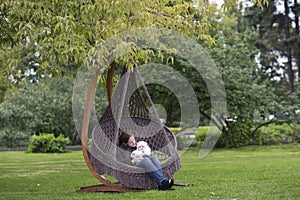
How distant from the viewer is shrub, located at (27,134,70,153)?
661 inches

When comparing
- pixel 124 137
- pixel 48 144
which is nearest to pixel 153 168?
pixel 124 137

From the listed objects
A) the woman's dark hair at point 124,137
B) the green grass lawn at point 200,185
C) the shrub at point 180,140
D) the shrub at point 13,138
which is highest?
the woman's dark hair at point 124,137

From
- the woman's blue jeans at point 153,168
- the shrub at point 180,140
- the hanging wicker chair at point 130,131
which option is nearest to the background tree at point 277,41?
the shrub at point 180,140

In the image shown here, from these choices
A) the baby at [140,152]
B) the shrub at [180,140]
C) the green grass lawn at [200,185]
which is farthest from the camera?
the shrub at [180,140]

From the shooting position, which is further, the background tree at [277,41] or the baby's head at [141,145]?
the background tree at [277,41]

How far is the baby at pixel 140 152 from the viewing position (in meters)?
6.02

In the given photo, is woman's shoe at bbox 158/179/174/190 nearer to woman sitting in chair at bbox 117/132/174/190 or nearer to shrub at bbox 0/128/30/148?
woman sitting in chair at bbox 117/132/174/190

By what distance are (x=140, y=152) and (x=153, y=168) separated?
1.50 feet

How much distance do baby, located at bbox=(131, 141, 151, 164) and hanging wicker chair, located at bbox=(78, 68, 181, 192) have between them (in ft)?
0.77

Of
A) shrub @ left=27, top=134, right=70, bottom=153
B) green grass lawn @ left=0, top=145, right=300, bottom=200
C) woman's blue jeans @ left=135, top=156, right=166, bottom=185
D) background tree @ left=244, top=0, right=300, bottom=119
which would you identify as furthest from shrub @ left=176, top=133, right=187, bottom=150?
woman's blue jeans @ left=135, top=156, right=166, bottom=185

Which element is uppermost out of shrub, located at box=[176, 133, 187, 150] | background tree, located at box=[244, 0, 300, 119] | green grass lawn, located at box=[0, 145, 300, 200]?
background tree, located at box=[244, 0, 300, 119]

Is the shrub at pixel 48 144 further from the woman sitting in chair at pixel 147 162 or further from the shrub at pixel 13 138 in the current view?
the woman sitting in chair at pixel 147 162

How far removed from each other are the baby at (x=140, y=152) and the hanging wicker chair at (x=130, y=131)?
0.23 metres

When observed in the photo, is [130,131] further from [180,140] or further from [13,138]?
[13,138]
